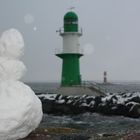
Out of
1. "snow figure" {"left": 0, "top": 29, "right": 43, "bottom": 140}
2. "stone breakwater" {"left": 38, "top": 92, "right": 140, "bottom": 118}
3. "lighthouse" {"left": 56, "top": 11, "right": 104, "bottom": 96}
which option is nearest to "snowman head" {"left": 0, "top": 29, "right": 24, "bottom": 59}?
"snow figure" {"left": 0, "top": 29, "right": 43, "bottom": 140}

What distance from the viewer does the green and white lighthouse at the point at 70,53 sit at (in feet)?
130

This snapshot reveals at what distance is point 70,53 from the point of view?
39.7 meters

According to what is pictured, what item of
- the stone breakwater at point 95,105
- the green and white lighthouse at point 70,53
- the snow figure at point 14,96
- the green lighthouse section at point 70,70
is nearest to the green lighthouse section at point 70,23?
the green and white lighthouse at point 70,53

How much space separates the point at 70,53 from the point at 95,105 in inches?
325

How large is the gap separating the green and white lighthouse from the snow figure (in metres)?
26.2

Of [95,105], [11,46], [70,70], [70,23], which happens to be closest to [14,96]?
[11,46]

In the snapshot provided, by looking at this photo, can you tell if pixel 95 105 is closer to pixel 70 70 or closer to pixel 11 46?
pixel 70 70

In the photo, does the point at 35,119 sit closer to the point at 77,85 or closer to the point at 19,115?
the point at 19,115

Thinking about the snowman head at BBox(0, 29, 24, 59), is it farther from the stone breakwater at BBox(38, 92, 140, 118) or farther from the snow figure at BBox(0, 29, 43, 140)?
the stone breakwater at BBox(38, 92, 140, 118)

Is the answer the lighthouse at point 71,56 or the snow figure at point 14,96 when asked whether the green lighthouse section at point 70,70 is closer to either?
the lighthouse at point 71,56

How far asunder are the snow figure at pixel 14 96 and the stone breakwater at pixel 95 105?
1829 centimetres

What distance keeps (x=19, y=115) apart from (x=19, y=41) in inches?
90.9

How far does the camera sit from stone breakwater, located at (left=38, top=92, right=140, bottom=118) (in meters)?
31.5

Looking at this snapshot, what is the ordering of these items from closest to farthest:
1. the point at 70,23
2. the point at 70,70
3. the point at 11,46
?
the point at 11,46 → the point at 70,70 → the point at 70,23
